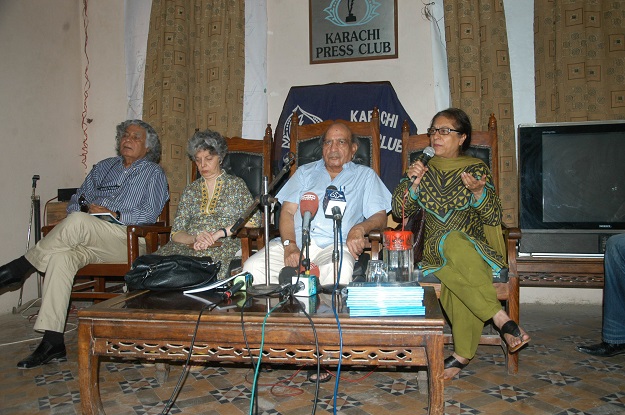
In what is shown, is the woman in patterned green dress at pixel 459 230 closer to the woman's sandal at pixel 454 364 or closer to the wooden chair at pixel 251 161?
the woman's sandal at pixel 454 364

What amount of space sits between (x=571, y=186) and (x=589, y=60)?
94 cm

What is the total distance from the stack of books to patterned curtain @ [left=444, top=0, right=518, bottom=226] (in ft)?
6.89

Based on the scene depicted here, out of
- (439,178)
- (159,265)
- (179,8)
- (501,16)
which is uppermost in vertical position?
(179,8)

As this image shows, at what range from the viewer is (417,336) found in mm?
1513

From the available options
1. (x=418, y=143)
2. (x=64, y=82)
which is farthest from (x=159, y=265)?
(x=64, y=82)

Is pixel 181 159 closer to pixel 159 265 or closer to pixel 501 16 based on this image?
pixel 159 265

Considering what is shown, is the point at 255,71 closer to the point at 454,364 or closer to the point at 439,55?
the point at 439,55

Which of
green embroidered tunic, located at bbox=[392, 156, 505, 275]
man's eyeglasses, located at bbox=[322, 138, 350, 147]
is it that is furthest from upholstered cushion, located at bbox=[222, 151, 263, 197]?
green embroidered tunic, located at bbox=[392, 156, 505, 275]

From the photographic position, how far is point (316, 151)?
3.18 meters

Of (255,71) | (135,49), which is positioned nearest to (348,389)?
(255,71)

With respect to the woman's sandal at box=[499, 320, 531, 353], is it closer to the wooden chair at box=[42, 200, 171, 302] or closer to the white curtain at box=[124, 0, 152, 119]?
the wooden chair at box=[42, 200, 171, 302]

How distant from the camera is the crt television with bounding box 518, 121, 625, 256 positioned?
9.46ft

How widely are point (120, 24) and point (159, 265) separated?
3.04 m

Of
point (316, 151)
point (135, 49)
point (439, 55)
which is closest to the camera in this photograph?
point (316, 151)
